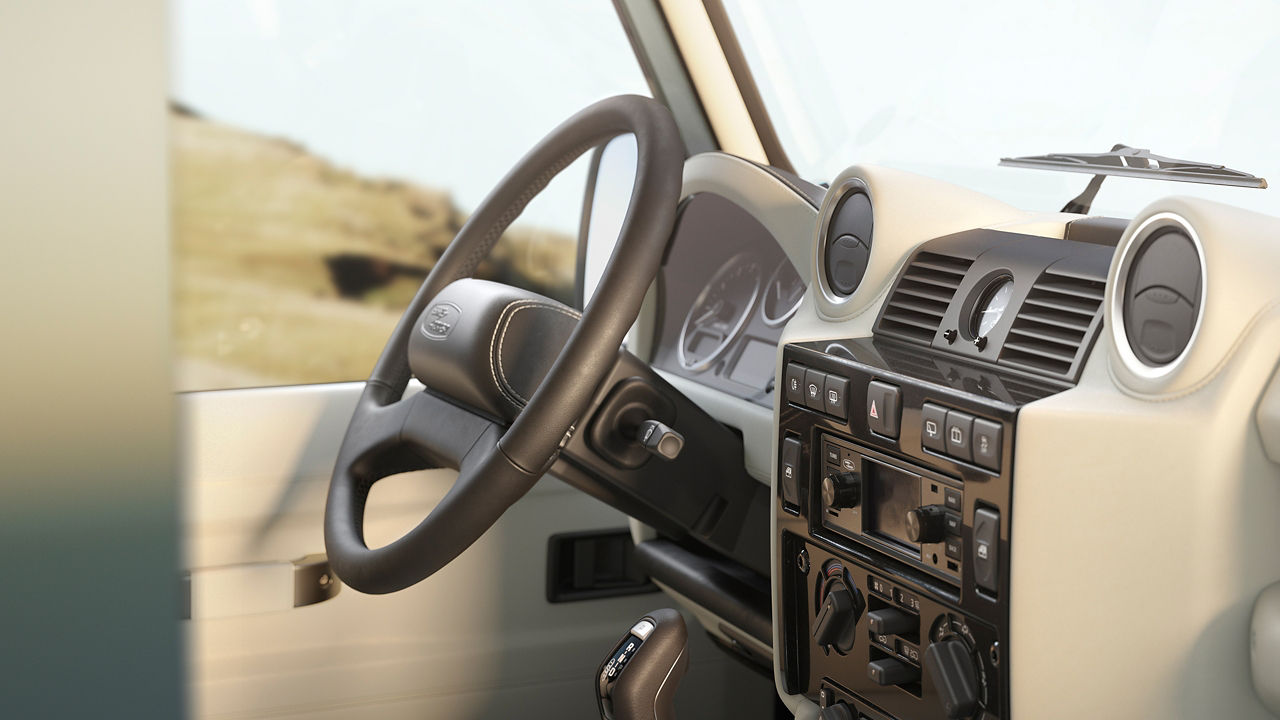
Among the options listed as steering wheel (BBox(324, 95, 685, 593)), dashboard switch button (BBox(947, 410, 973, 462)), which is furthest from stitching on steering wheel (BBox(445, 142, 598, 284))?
dashboard switch button (BBox(947, 410, 973, 462))

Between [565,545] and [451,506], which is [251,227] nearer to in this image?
[565,545]

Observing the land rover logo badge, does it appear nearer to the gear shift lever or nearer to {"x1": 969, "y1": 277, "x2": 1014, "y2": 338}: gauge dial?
the gear shift lever

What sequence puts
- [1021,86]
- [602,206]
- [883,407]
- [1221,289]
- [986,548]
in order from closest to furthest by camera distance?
[1221,289] → [986,548] → [883,407] → [1021,86] → [602,206]

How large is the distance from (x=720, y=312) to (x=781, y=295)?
147 millimetres

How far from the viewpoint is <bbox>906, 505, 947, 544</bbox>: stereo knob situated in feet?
3.36

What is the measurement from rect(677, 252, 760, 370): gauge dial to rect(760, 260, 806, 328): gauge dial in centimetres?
4

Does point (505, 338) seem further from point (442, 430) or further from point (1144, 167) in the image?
point (1144, 167)

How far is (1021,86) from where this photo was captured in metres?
1.70

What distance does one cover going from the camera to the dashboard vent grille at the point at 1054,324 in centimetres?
99

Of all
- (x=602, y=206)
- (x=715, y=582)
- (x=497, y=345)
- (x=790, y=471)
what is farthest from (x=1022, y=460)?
(x=602, y=206)

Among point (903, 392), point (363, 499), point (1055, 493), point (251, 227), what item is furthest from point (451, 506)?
point (251, 227)

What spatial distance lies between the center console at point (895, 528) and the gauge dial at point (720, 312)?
560mm

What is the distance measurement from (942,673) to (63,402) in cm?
88

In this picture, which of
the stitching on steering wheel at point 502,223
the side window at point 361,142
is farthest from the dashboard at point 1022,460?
the side window at point 361,142
